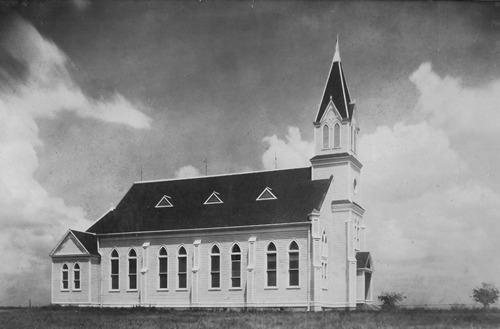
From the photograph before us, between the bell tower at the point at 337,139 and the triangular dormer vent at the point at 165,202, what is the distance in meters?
9.26

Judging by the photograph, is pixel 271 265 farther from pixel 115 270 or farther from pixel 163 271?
pixel 115 270

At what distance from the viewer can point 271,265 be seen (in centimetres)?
3534

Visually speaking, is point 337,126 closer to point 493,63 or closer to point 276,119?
point 276,119

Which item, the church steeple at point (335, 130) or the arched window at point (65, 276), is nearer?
the church steeple at point (335, 130)

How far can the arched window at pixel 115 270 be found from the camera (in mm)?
39500

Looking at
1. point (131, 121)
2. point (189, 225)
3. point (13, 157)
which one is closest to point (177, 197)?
point (189, 225)

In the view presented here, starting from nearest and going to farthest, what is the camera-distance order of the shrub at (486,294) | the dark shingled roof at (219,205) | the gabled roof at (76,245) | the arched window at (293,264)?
the shrub at (486,294) → the arched window at (293,264) → the dark shingled roof at (219,205) → the gabled roof at (76,245)

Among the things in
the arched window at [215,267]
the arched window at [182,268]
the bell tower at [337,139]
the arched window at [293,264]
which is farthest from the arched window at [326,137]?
the arched window at [182,268]

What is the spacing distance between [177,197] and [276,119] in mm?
14535

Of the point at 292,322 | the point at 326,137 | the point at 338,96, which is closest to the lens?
the point at 292,322

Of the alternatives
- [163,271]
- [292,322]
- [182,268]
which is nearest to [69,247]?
[163,271]

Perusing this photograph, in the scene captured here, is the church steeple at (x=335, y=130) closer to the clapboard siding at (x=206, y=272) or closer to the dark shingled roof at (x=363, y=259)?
the dark shingled roof at (x=363, y=259)

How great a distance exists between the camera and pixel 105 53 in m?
24.2

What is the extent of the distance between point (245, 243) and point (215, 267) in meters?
2.48
